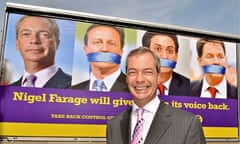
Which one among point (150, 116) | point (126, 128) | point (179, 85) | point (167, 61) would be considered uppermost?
point (167, 61)

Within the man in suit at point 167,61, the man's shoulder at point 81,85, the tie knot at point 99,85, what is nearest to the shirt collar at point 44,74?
the man's shoulder at point 81,85

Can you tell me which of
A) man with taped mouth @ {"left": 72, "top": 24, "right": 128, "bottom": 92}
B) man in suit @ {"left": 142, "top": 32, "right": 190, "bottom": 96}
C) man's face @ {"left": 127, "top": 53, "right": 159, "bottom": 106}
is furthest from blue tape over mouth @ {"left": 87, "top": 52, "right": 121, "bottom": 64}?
man's face @ {"left": 127, "top": 53, "right": 159, "bottom": 106}

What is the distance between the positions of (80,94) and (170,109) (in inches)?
70.8

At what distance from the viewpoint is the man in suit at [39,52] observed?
3.28 m

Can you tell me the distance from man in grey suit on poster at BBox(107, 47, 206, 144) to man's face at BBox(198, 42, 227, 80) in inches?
95.8

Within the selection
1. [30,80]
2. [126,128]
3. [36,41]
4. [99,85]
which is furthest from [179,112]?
[36,41]

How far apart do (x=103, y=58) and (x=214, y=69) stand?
1.69 metres

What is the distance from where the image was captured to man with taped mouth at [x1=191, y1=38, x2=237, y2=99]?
395 centimetres

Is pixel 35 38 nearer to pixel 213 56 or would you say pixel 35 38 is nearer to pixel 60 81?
pixel 60 81

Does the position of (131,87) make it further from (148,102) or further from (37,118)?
(37,118)

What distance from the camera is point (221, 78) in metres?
4.08

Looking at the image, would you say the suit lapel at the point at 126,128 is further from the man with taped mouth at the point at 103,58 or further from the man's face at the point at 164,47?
the man's face at the point at 164,47

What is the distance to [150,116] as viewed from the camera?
1.75m

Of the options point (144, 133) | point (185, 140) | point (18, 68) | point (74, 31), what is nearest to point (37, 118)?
point (18, 68)
